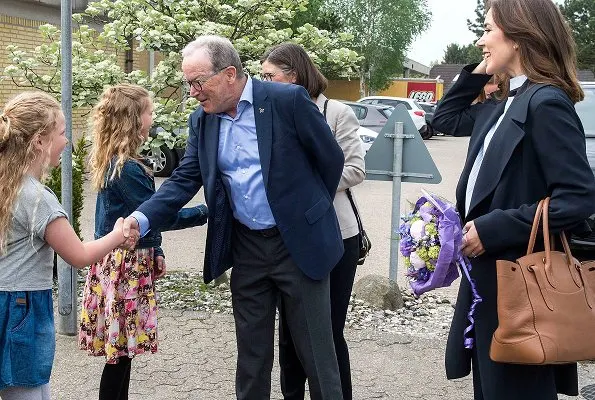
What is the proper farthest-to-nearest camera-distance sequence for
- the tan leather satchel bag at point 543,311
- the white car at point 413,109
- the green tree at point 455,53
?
the green tree at point 455,53
the white car at point 413,109
the tan leather satchel bag at point 543,311

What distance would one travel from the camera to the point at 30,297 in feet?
10.2

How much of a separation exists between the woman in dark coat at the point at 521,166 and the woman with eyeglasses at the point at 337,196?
3.87 ft

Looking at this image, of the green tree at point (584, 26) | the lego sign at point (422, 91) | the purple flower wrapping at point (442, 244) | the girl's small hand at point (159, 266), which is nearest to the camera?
the purple flower wrapping at point (442, 244)

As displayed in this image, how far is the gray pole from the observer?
5469mm

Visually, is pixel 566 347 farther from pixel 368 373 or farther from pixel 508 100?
pixel 368 373

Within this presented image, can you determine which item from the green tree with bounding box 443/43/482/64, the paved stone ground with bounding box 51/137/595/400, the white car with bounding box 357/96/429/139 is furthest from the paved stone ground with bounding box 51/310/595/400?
the green tree with bounding box 443/43/482/64

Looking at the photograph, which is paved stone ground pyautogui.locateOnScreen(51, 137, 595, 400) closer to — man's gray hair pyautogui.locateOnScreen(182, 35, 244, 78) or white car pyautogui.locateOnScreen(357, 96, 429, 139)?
man's gray hair pyautogui.locateOnScreen(182, 35, 244, 78)

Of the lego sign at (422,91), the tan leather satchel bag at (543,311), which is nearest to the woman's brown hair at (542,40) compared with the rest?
the tan leather satchel bag at (543,311)

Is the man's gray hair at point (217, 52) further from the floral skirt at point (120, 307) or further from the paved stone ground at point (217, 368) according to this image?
the paved stone ground at point (217, 368)

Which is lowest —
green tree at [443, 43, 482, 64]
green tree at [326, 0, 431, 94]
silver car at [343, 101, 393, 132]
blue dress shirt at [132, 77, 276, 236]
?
blue dress shirt at [132, 77, 276, 236]

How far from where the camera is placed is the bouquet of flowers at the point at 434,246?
2881 millimetres

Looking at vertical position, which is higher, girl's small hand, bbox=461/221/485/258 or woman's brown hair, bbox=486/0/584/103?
woman's brown hair, bbox=486/0/584/103

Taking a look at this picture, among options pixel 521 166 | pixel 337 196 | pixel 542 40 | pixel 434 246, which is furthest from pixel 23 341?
pixel 542 40

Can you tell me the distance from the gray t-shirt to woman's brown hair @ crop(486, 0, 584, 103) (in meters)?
1.85
